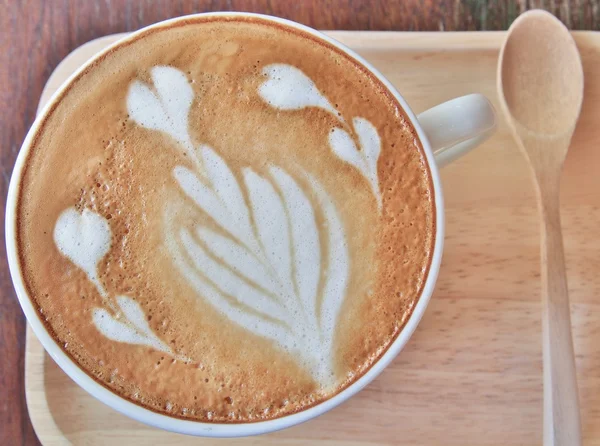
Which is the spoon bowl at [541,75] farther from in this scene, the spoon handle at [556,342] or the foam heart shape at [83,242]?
the foam heart shape at [83,242]

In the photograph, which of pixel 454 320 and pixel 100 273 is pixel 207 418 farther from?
pixel 454 320

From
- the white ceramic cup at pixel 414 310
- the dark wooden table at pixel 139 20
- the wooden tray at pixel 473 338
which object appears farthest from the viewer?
the dark wooden table at pixel 139 20

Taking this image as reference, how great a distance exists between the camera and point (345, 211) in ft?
2.64

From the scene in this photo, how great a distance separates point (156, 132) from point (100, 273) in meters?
0.20

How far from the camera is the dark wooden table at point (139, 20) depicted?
102cm

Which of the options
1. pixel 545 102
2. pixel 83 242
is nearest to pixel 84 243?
pixel 83 242

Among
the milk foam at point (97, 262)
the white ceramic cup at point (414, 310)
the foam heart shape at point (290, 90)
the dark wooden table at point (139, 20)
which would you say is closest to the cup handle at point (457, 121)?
the white ceramic cup at point (414, 310)

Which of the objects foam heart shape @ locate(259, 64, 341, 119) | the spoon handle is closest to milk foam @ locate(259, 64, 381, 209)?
foam heart shape @ locate(259, 64, 341, 119)

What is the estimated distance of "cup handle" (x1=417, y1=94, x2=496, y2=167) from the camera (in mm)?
811

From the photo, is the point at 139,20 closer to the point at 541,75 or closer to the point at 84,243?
the point at 84,243

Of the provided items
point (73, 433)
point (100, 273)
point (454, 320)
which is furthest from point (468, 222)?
point (73, 433)

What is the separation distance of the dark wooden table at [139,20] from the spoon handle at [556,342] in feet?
1.08

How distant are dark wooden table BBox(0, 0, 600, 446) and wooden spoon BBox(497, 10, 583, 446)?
0.29ft

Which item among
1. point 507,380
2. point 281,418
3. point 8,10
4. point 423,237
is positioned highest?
point 8,10
